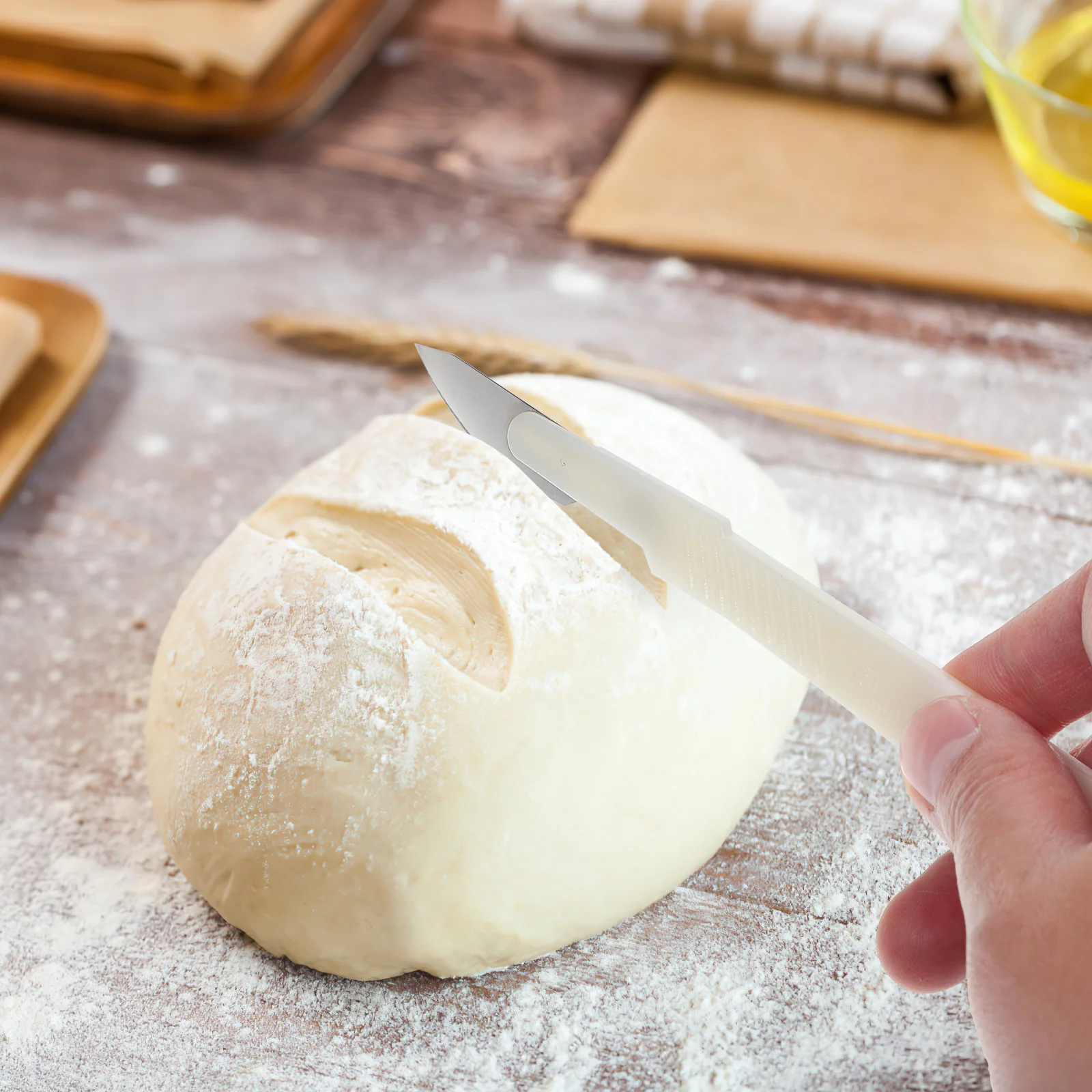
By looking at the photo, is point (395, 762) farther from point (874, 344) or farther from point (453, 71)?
point (453, 71)

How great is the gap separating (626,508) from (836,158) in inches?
48.9

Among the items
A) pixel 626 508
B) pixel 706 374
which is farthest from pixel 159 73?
pixel 626 508

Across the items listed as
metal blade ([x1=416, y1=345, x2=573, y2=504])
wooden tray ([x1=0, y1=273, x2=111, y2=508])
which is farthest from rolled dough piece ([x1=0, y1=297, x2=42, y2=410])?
metal blade ([x1=416, y1=345, x2=573, y2=504])

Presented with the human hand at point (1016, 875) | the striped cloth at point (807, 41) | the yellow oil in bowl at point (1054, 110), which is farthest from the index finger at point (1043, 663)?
the striped cloth at point (807, 41)

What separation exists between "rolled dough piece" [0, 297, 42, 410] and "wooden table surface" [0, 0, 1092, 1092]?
4.9 inches

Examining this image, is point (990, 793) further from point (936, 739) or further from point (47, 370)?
point (47, 370)

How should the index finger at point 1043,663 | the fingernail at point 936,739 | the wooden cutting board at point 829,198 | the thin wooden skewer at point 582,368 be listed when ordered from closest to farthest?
the fingernail at point 936,739
the index finger at point 1043,663
the thin wooden skewer at point 582,368
the wooden cutting board at point 829,198

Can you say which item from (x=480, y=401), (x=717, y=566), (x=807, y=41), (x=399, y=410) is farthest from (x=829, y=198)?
(x=717, y=566)

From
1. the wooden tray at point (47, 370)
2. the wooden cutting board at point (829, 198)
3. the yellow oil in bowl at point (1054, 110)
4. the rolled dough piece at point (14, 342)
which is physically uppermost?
the yellow oil in bowl at point (1054, 110)

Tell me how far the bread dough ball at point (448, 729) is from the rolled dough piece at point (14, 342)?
68 cm

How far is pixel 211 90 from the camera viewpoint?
2.04m

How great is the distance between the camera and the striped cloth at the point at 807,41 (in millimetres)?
1862

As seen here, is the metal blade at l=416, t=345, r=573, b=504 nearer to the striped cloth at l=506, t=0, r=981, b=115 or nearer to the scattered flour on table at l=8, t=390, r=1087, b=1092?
the scattered flour on table at l=8, t=390, r=1087, b=1092

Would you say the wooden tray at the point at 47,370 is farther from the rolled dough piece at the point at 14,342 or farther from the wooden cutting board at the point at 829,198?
the wooden cutting board at the point at 829,198
